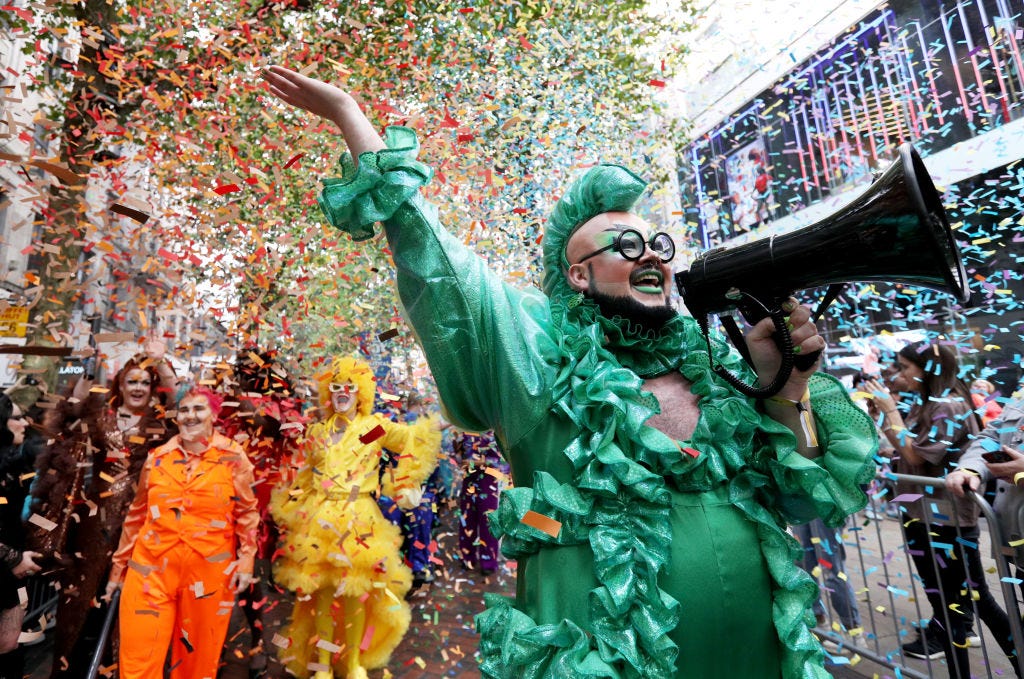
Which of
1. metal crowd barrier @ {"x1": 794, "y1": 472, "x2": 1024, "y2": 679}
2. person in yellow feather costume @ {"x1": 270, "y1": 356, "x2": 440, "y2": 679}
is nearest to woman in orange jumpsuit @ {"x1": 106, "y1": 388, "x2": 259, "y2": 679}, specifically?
person in yellow feather costume @ {"x1": 270, "y1": 356, "x2": 440, "y2": 679}

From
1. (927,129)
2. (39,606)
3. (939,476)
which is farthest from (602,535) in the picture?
(927,129)

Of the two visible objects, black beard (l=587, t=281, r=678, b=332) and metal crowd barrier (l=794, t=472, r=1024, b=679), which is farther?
metal crowd barrier (l=794, t=472, r=1024, b=679)

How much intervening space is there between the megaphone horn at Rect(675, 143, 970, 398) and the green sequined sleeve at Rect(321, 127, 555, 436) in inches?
19.3

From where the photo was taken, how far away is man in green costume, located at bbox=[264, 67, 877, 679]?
1.28 meters

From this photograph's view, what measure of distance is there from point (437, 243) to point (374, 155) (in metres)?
0.25

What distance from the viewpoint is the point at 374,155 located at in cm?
133

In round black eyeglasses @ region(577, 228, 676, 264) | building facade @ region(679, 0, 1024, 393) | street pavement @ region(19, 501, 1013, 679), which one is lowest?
street pavement @ region(19, 501, 1013, 679)

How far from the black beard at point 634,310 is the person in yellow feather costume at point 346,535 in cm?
261

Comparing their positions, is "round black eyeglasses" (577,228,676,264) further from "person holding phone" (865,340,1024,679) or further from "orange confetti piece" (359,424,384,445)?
"orange confetti piece" (359,424,384,445)

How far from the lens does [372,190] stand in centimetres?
133

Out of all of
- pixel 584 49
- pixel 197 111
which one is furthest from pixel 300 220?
pixel 584 49

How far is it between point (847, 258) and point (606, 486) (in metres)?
0.77

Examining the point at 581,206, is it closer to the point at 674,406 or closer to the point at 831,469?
the point at 674,406

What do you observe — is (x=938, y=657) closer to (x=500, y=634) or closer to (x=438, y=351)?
(x=500, y=634)
